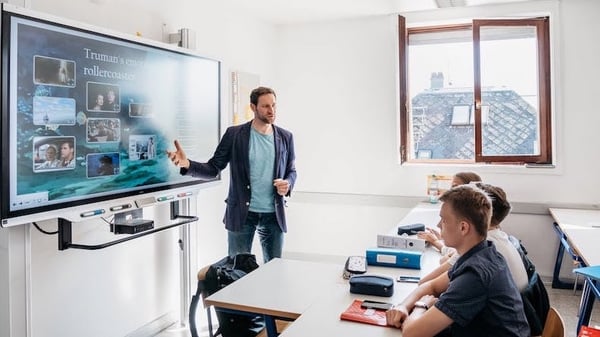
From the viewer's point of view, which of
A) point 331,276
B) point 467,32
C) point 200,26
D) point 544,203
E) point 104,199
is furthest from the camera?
point 467,32

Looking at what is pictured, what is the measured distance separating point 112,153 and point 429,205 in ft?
9.23

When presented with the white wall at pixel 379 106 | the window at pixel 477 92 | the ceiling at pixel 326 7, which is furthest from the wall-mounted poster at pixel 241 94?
the window at pixel 477 92

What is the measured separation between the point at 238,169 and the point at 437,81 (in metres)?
2.43

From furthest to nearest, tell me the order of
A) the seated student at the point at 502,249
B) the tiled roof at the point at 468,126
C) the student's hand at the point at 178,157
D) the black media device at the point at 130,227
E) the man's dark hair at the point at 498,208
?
the tiled roof at the point at 468,126 < the student's hand at the point at 178,157 < the black media device at the point at 130,227 < the man's dark hair at the point at 498,208 < the seated student at the point at 502,249

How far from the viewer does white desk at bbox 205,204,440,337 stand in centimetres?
160

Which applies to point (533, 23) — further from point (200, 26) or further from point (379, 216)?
point (200, 26)

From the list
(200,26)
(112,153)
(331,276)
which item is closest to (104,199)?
(112,153)

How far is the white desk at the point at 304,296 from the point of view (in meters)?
1.60

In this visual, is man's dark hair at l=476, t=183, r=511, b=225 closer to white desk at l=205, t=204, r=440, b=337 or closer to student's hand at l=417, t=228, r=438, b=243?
white desk at l=205, t=204, r=440, b=337

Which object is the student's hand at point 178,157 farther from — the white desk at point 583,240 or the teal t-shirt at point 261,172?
the white desk at point 583,240

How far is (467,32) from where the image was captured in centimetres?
447

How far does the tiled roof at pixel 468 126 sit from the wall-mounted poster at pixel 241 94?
5.34ft

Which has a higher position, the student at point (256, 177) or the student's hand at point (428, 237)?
the student at point (256, 177)

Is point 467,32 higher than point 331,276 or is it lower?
higher
